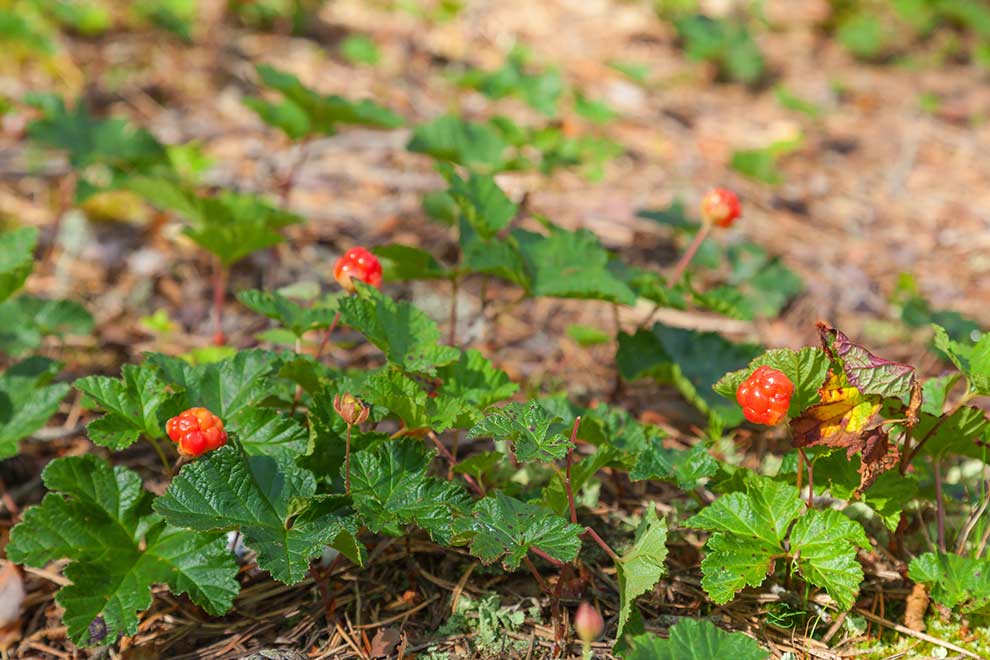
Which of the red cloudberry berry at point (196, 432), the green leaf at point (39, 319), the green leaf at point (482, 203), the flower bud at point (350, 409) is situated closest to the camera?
the flower bud at point (350, 409)

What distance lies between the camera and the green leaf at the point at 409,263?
2615mm

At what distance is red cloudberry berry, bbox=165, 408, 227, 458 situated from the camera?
1.92 meters

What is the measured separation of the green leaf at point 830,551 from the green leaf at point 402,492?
0.77m

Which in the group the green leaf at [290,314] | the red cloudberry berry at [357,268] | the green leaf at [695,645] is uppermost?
the red cloudberry berry at [357,268]

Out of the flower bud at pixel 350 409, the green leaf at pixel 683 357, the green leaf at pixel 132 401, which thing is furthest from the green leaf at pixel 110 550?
the green leaf at pixel 683 357

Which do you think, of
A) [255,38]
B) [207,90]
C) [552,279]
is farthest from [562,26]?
[552,279]

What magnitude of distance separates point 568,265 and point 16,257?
66.8 inches

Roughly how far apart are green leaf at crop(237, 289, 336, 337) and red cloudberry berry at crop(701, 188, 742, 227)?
4.31ft

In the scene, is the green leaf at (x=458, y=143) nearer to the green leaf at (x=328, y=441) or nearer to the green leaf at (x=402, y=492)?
the green leaf at (x=328, y=441)

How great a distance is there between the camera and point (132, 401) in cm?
208

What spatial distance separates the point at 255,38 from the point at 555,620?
452 centimetres

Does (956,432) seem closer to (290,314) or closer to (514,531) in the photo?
(514,531)

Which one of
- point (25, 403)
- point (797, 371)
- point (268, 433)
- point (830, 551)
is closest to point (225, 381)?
point (268, 433)

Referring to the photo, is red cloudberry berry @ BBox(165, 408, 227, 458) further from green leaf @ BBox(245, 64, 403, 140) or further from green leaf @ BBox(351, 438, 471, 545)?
green leaf @ BBox(245, 64, 403, 140)
